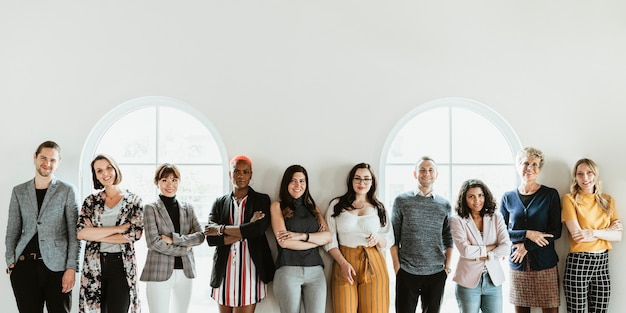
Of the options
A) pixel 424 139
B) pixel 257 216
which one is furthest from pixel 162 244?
pixel 424 139

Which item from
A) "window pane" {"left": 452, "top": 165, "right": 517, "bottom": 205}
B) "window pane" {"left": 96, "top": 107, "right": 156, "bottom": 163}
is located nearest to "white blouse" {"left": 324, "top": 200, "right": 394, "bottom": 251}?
"window pane" {"left": 452, "top": 165, "right": 517, "bottom": 205}

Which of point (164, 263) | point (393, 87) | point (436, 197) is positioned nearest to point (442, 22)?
point (393, 87)

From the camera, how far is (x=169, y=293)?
136 inches

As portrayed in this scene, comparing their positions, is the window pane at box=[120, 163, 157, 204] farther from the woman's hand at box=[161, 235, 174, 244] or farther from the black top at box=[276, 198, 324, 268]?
the black top at box=[276, 198, 324, 268]

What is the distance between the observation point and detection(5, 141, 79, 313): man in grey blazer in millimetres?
3475

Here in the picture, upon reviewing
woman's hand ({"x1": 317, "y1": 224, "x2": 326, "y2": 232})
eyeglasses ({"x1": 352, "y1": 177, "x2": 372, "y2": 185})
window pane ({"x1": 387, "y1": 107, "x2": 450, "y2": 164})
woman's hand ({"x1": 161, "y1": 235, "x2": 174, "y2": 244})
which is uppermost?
window pane ({"x1": 387, "y1": 107, "x2": 450, "y2": 164})

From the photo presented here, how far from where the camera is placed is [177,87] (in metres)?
3.92

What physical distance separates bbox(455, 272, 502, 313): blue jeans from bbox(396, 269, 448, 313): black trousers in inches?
7.6

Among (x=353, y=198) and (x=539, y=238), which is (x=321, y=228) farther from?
(x=539, y=238)

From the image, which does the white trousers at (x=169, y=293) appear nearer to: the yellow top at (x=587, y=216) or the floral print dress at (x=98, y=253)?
the floral print dress at (x=98, y=253)

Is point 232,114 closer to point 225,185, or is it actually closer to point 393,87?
point 225,185

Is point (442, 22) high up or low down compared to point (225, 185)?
up

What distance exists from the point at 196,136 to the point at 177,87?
18.2 inches

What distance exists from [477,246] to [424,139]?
41.9 inches
